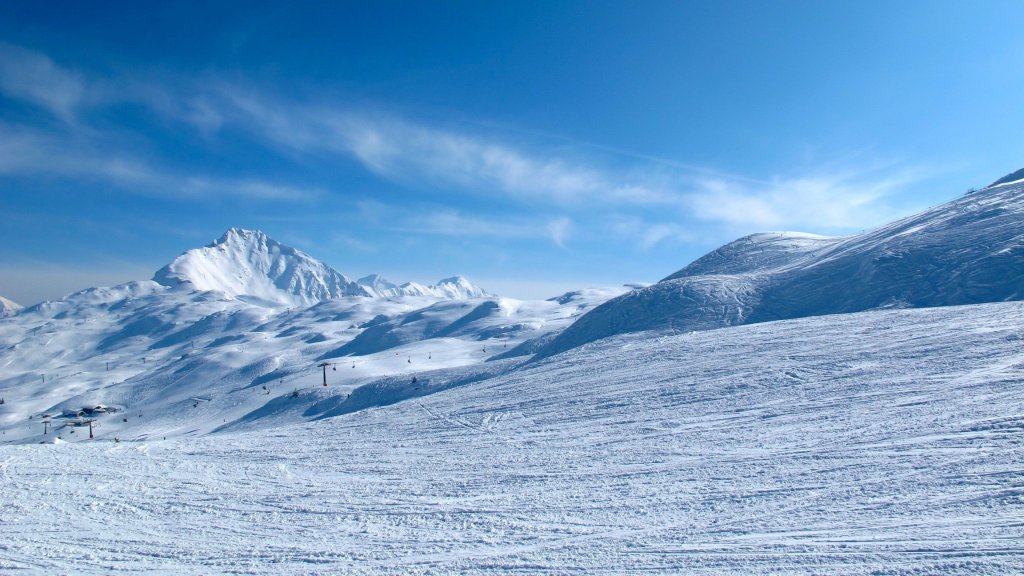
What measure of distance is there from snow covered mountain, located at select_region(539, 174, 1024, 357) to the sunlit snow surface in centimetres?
1614

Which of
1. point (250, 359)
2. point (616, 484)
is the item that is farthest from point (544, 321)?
point (616, 484)

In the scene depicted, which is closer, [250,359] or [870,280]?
[870,280]

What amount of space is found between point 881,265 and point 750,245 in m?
22.3

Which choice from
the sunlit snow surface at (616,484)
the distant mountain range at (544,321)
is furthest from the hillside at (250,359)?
the sunlit snow surface at (616,484)

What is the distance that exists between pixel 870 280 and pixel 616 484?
35413mm

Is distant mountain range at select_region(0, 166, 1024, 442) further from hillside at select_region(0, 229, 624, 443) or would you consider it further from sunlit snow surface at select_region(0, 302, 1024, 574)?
sunlit snow surface at select_region(0, 302, 1024, 574)

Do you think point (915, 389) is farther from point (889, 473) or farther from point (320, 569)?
point (320, 569)

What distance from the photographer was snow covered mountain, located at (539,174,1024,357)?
34.3 metres

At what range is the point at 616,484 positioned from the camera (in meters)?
10.8

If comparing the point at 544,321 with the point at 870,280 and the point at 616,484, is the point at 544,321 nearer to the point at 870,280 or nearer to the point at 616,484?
the point at 870,280

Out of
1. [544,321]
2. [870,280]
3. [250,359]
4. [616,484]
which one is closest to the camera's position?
[616,484]

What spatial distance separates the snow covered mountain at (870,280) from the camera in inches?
1350

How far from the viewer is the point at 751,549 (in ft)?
24.4

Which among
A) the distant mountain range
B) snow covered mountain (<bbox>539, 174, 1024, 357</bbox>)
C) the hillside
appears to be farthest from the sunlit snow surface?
the hillside
